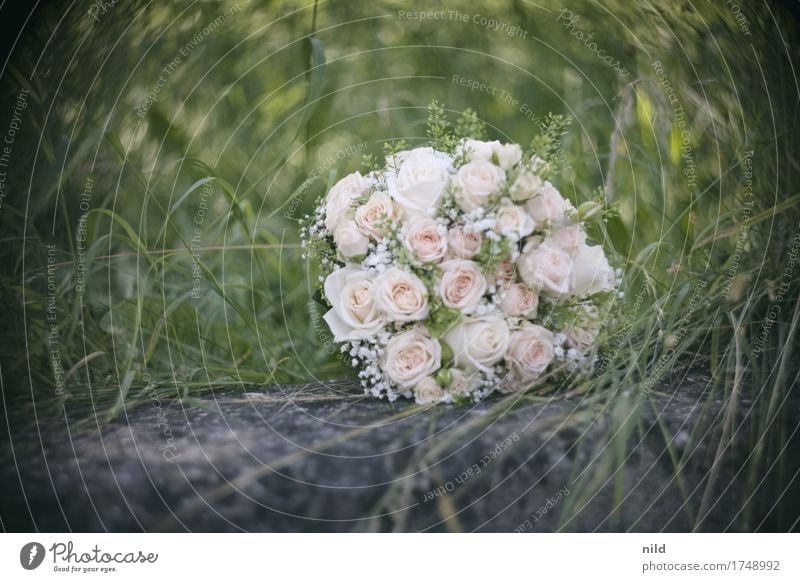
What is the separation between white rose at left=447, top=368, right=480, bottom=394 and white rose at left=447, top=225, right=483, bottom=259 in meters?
0.12

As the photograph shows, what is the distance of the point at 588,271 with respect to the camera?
0.99 meters

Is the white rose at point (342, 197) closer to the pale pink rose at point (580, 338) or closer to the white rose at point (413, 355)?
the white rose at point (413, 355)

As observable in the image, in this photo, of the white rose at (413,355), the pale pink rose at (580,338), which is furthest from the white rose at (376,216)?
the pale pink rose at (580,338)

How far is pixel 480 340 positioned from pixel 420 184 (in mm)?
172

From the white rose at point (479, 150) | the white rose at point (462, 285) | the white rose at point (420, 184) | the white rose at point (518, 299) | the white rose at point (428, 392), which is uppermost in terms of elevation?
the white rose at point (479, 150)

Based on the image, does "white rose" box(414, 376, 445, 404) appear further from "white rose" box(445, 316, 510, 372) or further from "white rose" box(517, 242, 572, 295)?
"white rose" box(517, 242, 572, 295)

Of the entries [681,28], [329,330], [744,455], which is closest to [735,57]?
[681,28]

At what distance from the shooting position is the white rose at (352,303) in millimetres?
977

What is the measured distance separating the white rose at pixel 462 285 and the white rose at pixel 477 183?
0.06 meters

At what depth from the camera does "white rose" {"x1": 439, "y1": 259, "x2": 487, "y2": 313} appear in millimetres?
950
